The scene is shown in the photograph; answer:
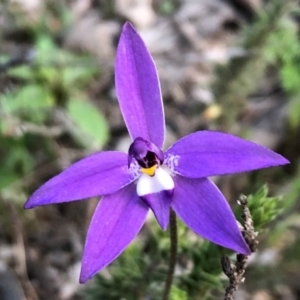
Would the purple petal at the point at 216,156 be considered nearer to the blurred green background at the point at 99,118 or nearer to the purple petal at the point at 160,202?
the purple petal at the point at 160,202

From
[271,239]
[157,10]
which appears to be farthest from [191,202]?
[157,10]

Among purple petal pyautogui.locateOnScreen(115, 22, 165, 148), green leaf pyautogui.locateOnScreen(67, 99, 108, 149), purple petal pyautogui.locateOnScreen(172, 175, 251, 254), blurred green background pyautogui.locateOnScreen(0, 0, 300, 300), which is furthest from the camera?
green leaf pyautogui.locateOnScreen(67, 99, 108, 149)

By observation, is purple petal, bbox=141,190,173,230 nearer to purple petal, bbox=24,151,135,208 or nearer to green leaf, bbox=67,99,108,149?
purple petal, bbox=24,151,135,208

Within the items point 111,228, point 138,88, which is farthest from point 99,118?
point 111,228

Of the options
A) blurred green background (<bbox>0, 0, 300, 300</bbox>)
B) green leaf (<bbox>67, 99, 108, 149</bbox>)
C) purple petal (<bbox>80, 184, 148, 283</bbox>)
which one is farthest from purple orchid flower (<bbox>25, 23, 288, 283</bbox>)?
green leaf (<bbox>67, 99, 108, 149</bbox>)

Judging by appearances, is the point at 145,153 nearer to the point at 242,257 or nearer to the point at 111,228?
the point at 111,228

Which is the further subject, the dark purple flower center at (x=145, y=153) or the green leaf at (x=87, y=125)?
the green leaf at (x=87, y=125)

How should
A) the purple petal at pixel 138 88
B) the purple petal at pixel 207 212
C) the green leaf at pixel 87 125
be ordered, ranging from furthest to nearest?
the green leaf at pixel 87 125, the purple petal at pixel 138 88, the purple petal at pixel 207 212

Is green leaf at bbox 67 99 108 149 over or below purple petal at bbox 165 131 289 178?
below

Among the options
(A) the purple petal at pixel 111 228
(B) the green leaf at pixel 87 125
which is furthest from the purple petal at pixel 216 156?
(B) the green leaf at pixel 87 125
